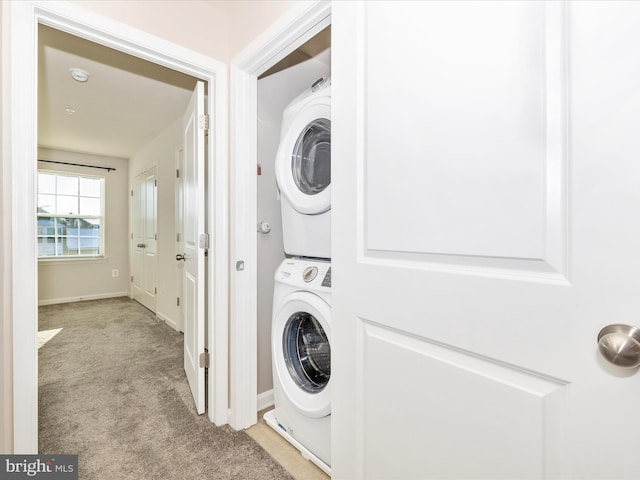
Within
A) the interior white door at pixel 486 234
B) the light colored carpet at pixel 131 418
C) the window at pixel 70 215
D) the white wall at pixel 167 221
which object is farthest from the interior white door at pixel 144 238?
the interior white door at pixel 486 234

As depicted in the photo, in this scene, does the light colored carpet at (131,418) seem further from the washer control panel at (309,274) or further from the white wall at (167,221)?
the washer control panel at (309,274)

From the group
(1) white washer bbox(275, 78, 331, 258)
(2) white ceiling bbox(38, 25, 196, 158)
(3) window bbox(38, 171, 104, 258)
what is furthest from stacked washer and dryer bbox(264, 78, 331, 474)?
(3) window bbox(38, 171, 104, 258)

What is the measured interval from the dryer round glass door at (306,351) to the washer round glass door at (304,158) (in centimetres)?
57

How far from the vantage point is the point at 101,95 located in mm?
2855

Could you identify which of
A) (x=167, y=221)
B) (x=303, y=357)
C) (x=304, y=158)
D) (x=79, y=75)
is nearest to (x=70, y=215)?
(x=167, y=221)

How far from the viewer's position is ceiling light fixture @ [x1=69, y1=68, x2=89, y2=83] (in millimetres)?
2404

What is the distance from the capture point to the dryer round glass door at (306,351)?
153cm

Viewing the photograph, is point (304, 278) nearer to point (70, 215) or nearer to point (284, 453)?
point (284, 453)

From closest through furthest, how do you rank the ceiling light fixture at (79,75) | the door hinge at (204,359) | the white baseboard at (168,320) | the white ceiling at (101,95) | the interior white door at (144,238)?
the door hinge at (204,359) → the white ceiling at (101,95) → the ceiling light fixture at (79,75) → the white baseboard at (168,320) → the interior white door at (144,238)

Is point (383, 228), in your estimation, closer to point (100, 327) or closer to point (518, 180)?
point (518, 180)

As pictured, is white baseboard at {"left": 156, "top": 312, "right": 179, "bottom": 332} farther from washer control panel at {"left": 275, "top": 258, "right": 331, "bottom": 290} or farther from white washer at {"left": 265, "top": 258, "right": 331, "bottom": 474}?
washer control panel at {"left": 275, "top": 258, "right": 331, "bottom": 290}

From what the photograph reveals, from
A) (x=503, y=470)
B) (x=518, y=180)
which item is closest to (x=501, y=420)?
(x=503, y=470)

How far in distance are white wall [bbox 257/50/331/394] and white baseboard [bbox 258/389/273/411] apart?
2cm

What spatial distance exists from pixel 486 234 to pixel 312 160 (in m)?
1.13
